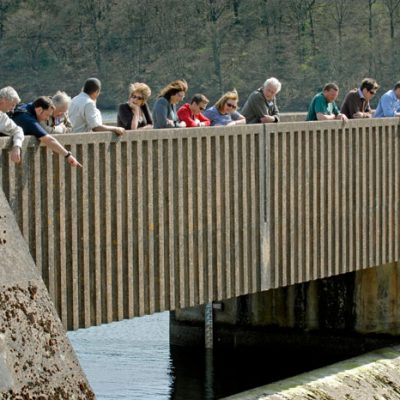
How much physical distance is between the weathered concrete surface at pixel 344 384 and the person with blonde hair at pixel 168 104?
2659mm

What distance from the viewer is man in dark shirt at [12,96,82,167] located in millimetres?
10469

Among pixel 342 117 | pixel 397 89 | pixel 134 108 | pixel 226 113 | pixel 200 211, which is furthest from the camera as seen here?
pixel 397 89

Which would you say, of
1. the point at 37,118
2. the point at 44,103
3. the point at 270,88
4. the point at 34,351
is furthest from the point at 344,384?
the point at 34,351

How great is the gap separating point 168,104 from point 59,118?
5.66 feet

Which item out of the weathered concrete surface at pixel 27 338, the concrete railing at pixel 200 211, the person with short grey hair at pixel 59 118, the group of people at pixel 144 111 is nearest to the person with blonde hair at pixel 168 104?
the group of people at pixel 144 111

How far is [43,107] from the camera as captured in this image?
34.4 feet

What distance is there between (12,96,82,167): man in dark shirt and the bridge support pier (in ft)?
28.7

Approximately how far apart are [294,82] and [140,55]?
12.0 meters

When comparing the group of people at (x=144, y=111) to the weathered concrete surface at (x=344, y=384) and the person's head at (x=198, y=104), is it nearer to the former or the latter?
the person's head at (x=198, y=104)

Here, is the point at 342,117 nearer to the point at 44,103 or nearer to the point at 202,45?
the point at 44,103

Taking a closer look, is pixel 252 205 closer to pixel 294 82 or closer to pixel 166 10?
pixel 294 82

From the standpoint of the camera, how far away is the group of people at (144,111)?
10.5 meters

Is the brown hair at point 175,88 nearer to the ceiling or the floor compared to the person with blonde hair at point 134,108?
nearer to the ceiling

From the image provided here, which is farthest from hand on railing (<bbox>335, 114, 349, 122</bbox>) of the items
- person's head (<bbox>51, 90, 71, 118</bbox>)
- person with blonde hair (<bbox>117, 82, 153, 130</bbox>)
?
person's head (<bbox>51, 90, 71, 118</bbox>)
